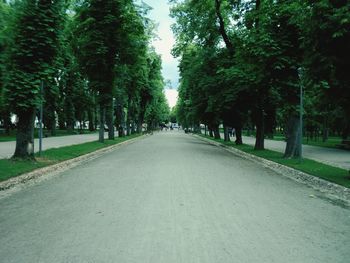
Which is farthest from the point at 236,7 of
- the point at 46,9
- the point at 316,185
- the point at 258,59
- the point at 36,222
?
the point at 36,222

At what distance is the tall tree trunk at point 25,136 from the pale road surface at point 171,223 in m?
5.21

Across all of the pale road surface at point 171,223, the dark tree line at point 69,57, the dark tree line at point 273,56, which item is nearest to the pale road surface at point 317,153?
the dark tree line at point 273,56

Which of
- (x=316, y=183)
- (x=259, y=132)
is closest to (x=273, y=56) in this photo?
(x=316, y=183)

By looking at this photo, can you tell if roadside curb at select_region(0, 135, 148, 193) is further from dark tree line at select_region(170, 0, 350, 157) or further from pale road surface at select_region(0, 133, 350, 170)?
dark tree line at select_region(170, 0, 350, 157)

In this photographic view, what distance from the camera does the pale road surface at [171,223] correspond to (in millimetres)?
4750

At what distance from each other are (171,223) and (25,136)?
36.3ft

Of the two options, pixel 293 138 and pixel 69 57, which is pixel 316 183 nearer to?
pixel 293 138

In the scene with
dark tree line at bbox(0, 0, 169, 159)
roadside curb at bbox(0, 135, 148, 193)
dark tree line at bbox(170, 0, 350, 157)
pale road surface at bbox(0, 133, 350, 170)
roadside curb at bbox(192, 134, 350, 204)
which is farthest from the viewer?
pale road surface at bbox(0, 133, 350, 170)

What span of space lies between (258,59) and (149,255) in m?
14.1

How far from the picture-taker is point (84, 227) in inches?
234

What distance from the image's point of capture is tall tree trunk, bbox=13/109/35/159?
15281mm

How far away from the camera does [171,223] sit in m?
6.19

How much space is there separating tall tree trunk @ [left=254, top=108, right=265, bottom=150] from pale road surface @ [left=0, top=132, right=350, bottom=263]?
14.9m

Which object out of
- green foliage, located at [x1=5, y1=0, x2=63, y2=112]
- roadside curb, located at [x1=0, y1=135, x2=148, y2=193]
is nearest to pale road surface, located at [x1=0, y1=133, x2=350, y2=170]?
roadside curb, located at [x1=0, y1=135, x2=148, y2=193]
